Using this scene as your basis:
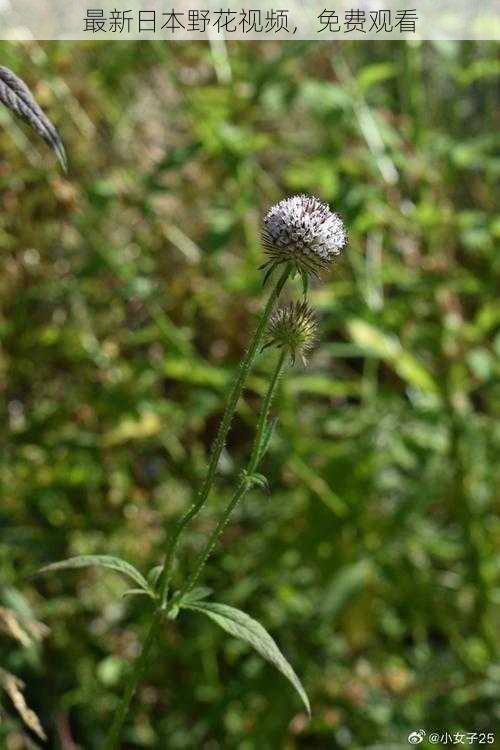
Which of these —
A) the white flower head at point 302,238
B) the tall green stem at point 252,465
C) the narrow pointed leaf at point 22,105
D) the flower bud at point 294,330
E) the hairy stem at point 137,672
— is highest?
the narrow pointed leaf at point 22,105

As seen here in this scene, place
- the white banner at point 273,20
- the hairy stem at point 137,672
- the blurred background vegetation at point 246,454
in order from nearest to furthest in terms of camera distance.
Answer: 1. the hairy stem at point 137,672
2. the blurred background vegetation at point 246,454
3. the white banner at point 273,20

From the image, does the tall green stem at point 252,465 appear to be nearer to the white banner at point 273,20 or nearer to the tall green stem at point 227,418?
the tall green stem at point 227,418

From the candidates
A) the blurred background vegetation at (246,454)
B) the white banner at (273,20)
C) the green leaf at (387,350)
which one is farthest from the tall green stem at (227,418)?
the white banner at (273,20)

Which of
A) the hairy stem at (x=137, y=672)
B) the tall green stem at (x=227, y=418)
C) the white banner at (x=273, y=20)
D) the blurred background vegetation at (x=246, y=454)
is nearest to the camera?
the tall green stem at (x=227, y=418)

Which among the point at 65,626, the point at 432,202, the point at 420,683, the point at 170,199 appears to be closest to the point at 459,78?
the point at 432,202

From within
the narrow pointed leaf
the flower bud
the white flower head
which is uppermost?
the narrow pointed leaf

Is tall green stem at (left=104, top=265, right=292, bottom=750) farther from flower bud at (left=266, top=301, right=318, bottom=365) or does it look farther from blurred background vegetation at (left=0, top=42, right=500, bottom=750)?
blurred background vegetation at (left=0, top=42, right=500, bottom=750)

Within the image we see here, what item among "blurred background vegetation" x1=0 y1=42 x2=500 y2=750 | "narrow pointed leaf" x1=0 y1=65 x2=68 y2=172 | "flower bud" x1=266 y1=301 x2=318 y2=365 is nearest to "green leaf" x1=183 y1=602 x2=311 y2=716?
"flower bud" x1=266 y1=301 x2=318 y2=365

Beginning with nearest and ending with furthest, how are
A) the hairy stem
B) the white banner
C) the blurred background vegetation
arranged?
the hairy stem < the blurred background vegetation < the white banner
